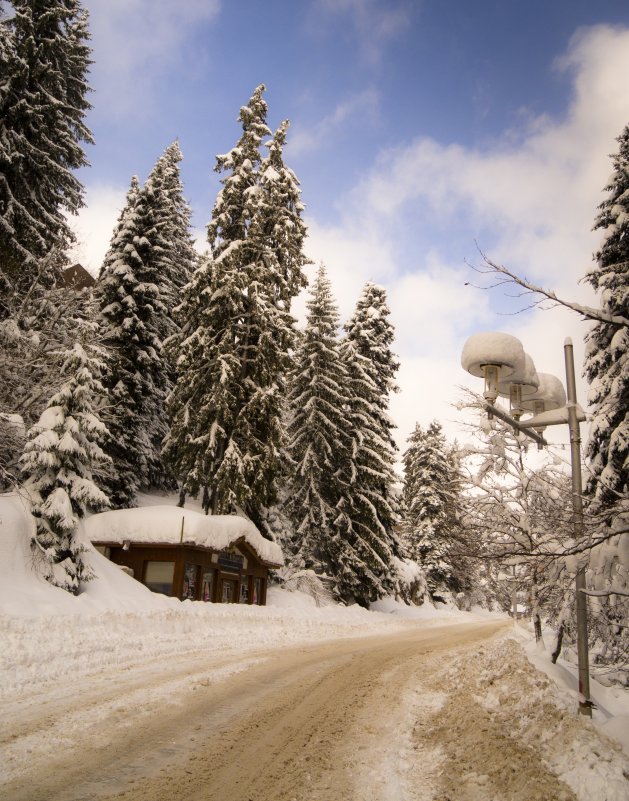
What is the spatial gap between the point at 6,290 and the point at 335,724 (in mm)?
19713

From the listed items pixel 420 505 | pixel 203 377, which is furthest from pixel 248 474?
pixel 420 505

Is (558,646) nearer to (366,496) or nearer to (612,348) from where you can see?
(612,348)

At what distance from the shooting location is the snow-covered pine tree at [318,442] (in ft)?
104

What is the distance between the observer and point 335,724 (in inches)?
307

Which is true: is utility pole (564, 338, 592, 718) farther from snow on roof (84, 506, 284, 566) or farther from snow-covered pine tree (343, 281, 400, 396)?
snow-covered pine tree (343, 281, 400, 396)

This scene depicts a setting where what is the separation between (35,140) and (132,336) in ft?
35.2

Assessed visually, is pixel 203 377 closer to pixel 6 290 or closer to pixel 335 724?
pixel 6 290

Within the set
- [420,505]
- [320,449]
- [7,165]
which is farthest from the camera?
[420,505]

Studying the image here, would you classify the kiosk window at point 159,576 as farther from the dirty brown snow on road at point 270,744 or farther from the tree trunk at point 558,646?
the tree trunk at point 558,646

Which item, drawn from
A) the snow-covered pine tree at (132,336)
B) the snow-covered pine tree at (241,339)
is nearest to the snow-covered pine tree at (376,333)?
the snow-covered pine tree at (241,339)

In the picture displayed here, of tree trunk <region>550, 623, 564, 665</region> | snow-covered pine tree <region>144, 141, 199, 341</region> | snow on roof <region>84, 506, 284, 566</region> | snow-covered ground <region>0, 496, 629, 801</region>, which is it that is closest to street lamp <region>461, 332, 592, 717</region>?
snow-covered ground <region>0, 496, 629, 801</region>

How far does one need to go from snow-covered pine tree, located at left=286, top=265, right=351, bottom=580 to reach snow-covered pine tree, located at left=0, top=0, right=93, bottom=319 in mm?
13368

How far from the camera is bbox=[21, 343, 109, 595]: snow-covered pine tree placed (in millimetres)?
16172

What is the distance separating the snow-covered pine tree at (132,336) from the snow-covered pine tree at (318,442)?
308 inches
